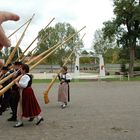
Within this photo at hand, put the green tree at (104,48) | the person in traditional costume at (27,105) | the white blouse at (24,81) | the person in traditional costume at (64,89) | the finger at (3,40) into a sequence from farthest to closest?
the green tree at (104,48), the person in traditional costume at (64,89), the person in traditional costume at (27,105), the white blouse at (24,81), the finger at (3,40)

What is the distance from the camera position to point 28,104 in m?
9.93

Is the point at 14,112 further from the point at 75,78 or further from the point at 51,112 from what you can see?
the point at 75,78

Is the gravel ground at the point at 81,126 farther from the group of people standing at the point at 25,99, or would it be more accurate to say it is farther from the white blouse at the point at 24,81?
the white blouse at the point at 24,81

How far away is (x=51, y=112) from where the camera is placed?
41.1ft

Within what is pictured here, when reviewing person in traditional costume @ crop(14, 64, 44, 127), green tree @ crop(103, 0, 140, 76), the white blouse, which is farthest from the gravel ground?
green tree @ crop(103, 0, 140, 76)

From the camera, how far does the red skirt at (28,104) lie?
992 cm

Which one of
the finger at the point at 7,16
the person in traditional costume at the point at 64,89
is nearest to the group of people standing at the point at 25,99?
the person in traditional costume at the point at 64,89

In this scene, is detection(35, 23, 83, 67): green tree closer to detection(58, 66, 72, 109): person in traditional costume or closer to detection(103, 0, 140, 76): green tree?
detection(58, 66, 72, 109): person in traditional costume

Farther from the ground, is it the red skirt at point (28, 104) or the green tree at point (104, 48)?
the green tree at point (104, 48)

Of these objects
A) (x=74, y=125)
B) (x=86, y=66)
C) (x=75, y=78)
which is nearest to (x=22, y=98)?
(x=74, y=125)

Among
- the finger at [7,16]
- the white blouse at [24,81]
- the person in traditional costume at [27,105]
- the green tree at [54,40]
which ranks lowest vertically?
the person in traditional costume at [27,105]

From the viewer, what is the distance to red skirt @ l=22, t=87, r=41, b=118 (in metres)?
9.92

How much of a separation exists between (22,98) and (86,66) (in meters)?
30.0

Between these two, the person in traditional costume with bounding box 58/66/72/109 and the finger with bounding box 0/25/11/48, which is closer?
the finger with bounding box 0/25/11/48
